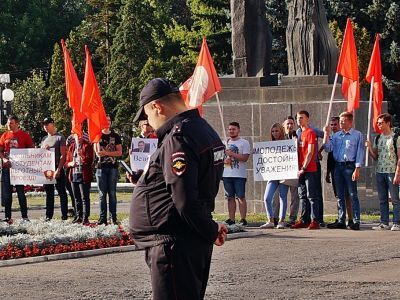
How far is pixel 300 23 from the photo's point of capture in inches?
840

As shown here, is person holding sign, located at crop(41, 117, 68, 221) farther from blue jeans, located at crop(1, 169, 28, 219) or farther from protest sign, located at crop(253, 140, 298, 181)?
protest sign, located at crop(253, 140, 298, 181)

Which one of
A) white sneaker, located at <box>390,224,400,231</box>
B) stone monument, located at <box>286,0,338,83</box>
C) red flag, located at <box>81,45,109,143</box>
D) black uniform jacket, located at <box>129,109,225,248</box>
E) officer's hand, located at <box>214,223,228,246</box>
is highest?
stone monument, located at <box>286,0,338,83</box>

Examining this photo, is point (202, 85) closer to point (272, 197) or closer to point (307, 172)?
point (272, 197)

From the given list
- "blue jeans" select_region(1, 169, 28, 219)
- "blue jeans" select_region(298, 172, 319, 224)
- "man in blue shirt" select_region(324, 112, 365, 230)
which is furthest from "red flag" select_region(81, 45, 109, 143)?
"man in blue shirt" select_region(324, 112, 365, 230)

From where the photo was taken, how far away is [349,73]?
1958 cm

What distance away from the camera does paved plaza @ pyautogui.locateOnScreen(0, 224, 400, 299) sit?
36.8 ft

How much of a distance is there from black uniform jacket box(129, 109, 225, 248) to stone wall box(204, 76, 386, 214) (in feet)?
44.5

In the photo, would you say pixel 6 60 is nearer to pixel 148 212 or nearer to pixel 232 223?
pixel 232 223

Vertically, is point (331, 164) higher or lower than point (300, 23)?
lower

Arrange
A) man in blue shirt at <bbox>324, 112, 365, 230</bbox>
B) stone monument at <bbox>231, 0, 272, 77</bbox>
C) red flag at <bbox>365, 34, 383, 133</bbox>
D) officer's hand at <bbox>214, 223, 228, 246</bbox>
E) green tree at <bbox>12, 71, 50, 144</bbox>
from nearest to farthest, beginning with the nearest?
1. officer's hand at <bbox>214, 223, 228, 246</bbox>
2. man in blue shirt at <bbox>324, 112, 365, 230</bbox>
3. red flag at <bbox>365, 34, 383, 133</bbox>
4. stone monument at <bbox>231, 0, 272, 77</bbox>
5. green tree at <bbox>12, 71, 50, 144</bbox>

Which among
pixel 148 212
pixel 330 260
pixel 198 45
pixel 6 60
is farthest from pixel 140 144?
pixel 6 60

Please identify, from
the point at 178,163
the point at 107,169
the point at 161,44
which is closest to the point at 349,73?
the point at 107,169

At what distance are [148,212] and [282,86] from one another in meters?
14.4

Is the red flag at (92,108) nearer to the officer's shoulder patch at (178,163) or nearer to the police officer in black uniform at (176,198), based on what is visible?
the police officer in black uniform at (176,198)
